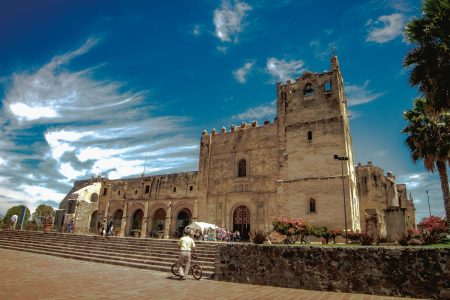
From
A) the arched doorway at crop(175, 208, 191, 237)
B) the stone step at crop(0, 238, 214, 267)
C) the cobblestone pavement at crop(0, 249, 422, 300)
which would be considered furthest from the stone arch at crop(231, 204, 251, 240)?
the cobblestone pavement at crop(0, 249, 422, 300)

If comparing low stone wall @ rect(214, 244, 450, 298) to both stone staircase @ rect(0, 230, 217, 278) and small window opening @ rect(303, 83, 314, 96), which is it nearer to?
→ stone staircase @ rect(0, 230, 217, 278)

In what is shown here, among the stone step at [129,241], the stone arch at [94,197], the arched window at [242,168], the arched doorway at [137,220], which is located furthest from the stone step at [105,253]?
the stone arch at [94,197]

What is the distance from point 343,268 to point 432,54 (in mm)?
7167

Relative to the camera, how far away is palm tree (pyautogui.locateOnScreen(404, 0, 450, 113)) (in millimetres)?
8766

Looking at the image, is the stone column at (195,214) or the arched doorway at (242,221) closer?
the arched doorway at (242,221)

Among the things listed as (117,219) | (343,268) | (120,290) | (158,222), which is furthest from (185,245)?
(117,219)

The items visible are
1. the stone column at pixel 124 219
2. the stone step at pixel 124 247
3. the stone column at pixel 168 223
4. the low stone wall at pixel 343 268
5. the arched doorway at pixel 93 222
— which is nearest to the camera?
the low stone wall at pixel 343 268

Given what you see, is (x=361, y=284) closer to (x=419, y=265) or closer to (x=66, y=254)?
(x=419, y=265)

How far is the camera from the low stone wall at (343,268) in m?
6.89

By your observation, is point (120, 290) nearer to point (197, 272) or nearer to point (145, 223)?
point (197, 272)

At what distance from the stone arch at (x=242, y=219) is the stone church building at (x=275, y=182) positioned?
8 centimetres

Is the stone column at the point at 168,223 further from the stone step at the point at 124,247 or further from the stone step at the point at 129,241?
the stone step at the point at 124,247

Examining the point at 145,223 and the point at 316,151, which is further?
the point at 145,223

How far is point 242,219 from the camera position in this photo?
24531 millimetres
